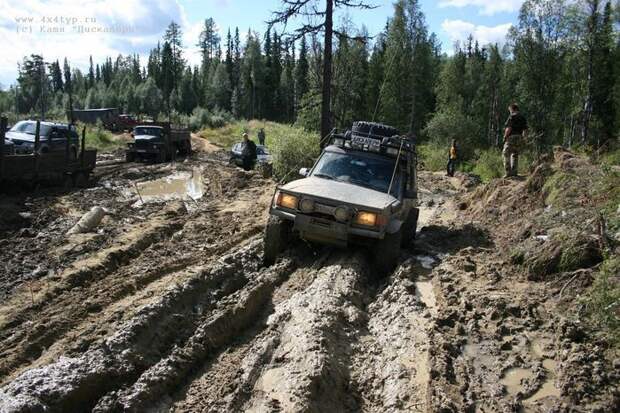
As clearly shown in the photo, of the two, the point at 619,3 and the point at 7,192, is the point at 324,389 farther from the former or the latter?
the point at 619,3

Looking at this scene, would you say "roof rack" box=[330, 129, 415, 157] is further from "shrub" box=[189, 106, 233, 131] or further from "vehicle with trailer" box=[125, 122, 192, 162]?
"shrub" box=[189, 106, 233, 131]

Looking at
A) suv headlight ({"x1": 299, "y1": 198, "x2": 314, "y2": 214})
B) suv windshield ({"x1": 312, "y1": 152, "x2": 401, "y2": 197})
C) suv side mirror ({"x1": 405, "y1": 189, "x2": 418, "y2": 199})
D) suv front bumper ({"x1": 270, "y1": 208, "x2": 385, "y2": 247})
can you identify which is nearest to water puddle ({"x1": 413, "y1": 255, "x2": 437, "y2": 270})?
suv side mirror ({"x1": 405, "y1": 189, "x2": 418, "y2": 199})

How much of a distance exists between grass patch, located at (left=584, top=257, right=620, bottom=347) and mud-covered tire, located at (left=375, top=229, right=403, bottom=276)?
2746 millimetres

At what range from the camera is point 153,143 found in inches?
995

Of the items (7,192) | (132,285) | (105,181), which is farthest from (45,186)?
(132,285)

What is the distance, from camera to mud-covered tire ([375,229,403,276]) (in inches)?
305

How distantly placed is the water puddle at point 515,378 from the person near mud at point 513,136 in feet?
28.8

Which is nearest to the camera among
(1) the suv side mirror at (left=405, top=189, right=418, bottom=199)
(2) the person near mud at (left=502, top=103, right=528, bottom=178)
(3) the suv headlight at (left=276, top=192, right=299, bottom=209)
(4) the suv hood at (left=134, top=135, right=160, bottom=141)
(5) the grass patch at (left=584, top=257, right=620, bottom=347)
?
(5) the grass patch at (left=584, top=257, right=620, bottom=347)

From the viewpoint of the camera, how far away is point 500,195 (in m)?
11.8

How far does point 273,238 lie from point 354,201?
137cm

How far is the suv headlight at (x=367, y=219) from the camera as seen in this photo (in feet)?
24.1

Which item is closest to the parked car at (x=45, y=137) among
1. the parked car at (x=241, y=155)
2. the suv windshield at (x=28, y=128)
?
the suv windshield at (x=28, y=128)

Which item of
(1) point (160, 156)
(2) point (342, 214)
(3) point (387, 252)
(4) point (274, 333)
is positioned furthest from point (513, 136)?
(1) point (160, 156)

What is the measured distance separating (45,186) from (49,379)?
41.0 feet
